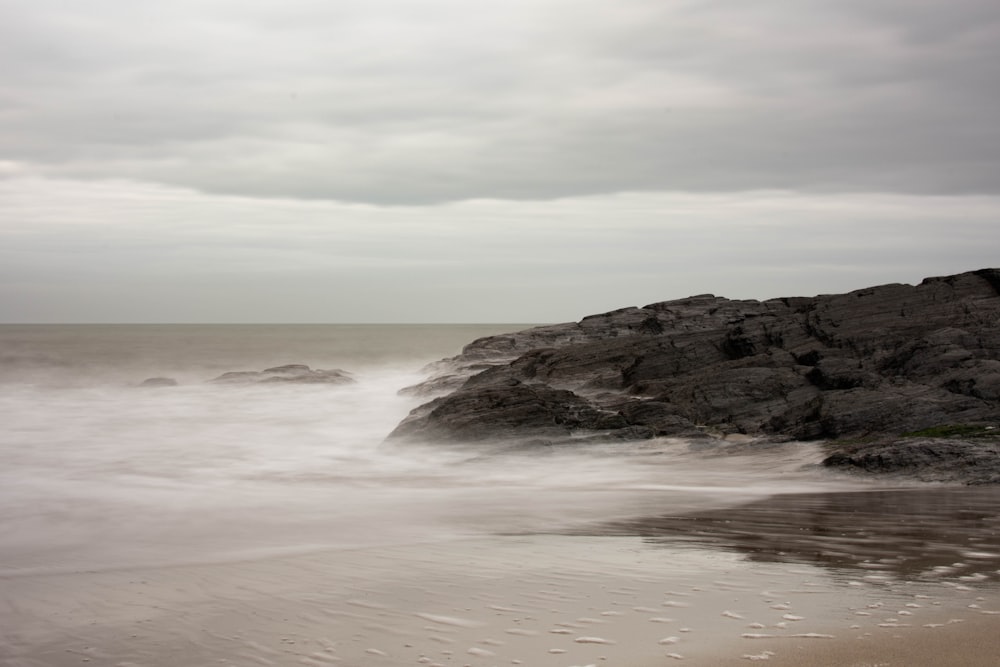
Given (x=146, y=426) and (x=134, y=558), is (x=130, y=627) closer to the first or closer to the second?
(x=134, y=558)

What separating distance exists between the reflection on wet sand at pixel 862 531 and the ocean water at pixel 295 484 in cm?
85

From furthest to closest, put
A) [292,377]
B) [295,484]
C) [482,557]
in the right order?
[292,377] → [295,484] → [482,557]

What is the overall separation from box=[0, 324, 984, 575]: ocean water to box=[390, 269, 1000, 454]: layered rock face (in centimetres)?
101

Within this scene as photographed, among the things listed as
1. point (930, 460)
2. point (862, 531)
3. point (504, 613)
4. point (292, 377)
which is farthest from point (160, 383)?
point (504, 613)

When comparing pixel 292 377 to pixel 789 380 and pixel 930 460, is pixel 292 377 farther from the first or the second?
pixel 930 460

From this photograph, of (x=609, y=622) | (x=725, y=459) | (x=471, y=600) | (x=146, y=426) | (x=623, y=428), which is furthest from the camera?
(x=146, y=426)

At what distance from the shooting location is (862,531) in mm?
11562

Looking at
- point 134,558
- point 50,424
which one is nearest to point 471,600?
point 134,558

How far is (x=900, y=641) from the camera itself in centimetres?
678

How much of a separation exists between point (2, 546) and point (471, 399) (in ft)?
38.9

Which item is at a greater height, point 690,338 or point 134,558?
point 690,338

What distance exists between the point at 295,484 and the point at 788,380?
1134 cm

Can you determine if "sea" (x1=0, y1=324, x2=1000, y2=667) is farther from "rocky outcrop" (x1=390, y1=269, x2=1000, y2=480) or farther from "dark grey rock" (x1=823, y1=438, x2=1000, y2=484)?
"rocky outcrop" (x1=390, y1=269, x2=1000, y2=480)

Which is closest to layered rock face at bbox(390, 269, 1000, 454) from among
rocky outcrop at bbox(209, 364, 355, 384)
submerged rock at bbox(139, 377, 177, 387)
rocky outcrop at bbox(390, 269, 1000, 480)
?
rocky outcrop at bbox(390, 269, 1000, 480)
